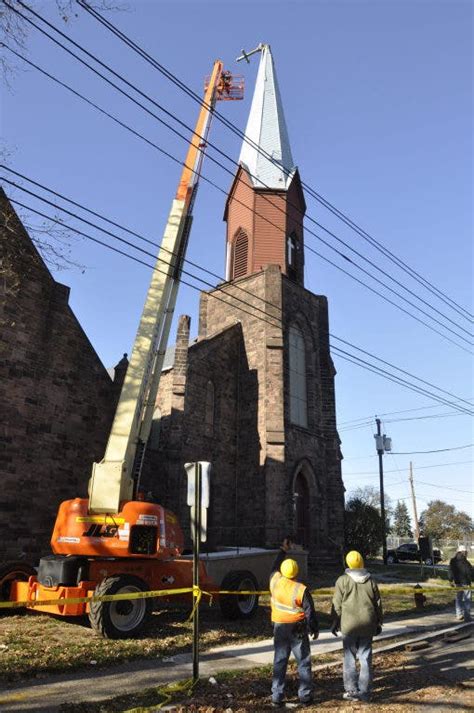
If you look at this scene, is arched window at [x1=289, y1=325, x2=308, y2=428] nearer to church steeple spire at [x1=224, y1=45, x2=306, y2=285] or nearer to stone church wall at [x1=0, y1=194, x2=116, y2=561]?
church steeple spire at [x1=224, y1=45, x2=306, y2=285]

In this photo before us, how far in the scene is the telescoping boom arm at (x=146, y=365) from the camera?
10453mm

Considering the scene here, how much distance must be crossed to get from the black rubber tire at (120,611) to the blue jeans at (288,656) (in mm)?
3709

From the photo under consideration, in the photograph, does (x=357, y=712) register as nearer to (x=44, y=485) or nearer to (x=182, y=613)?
(x=182, y=613)

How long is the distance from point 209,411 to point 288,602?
17.2m

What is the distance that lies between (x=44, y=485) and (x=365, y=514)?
67.0 ft

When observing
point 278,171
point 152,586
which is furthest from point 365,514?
point 152,586

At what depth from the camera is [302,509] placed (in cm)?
2444

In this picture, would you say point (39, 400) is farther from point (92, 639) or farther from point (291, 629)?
point (291, 629)

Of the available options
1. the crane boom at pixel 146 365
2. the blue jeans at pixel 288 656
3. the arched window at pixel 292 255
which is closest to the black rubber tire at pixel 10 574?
the crane boom at pixel 146 365

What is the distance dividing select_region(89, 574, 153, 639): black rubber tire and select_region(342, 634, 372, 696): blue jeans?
4.21 m

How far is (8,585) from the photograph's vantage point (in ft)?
36.9

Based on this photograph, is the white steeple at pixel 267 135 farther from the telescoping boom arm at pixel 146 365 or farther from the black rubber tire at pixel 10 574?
the black rubber tire at pixel 10 574

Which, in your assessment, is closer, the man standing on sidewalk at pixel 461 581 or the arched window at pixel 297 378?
the man standing on sidewalk at pixel 461 581

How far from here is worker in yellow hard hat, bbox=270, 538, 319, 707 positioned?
20.2 feet
